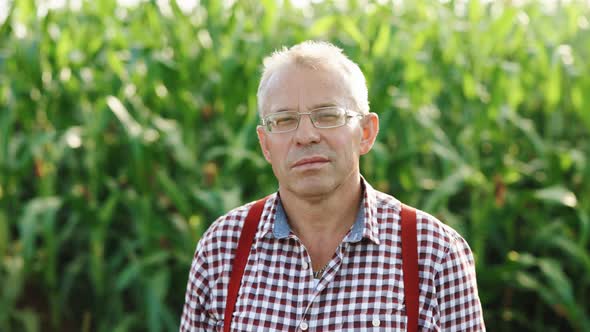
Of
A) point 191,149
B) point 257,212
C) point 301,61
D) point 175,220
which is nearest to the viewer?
point 301,61

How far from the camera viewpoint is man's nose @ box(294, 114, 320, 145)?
163cm

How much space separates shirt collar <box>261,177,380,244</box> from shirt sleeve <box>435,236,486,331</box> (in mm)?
158

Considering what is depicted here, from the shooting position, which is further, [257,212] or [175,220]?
[175,220]

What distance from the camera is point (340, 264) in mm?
1683

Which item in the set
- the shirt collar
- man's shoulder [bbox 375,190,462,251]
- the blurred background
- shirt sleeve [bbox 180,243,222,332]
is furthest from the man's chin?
the blurred background

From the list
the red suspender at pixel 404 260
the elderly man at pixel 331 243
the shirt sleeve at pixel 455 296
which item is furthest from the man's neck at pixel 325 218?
the shirt sleeve at pixel 455 296

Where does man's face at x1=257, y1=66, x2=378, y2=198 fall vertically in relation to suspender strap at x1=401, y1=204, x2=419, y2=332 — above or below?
above

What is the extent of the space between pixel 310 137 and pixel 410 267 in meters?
0.35

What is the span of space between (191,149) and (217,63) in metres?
0.55

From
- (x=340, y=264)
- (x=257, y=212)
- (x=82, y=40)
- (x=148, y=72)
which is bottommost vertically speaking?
(x=340, y=264)

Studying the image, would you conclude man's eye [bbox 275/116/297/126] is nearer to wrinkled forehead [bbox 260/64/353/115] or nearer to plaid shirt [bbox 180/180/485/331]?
wrinkled forehead [bbox 260/64/353/115]

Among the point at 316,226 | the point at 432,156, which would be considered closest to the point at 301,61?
the point at 316,226

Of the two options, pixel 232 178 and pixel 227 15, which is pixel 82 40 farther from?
pixel 232 178

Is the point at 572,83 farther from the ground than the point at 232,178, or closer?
farther from the ground
